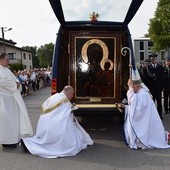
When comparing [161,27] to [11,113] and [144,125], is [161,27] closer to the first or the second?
[144,125]

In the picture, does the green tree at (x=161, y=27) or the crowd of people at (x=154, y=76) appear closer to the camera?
the crowd of people at (x=154, y=76)

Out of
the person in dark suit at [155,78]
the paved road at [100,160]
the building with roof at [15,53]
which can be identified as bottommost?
the paved road at [100,160]

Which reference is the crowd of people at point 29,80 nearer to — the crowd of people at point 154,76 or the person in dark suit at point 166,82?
the person in dark suit at point 166,82

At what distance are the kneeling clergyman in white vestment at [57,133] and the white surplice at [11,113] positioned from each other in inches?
22.0

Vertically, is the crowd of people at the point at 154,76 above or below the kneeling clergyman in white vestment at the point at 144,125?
above

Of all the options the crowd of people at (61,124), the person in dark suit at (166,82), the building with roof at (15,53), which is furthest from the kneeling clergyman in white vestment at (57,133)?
the building with roof at (15,53)

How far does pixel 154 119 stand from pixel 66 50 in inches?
123

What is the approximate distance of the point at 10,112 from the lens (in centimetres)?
734

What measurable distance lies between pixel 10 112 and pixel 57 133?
4.29 feet

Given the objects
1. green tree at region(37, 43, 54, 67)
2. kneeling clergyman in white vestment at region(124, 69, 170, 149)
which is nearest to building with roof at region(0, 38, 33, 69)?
green tree at region(37, 43, 54, 67)

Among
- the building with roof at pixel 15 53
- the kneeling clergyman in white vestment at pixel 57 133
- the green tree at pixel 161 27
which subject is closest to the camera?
the kneeling clergyman in white vestment at pixel 57 133

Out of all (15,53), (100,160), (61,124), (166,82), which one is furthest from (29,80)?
(15,53)

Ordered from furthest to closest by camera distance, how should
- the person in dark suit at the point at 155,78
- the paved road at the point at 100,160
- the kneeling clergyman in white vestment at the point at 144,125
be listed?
the person in dark suit at the point at 155,78, the kneeling clergyman in white vestment at the point at 144,125, the paved road at the point at 100,160

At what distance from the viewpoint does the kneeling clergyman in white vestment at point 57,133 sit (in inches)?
258
